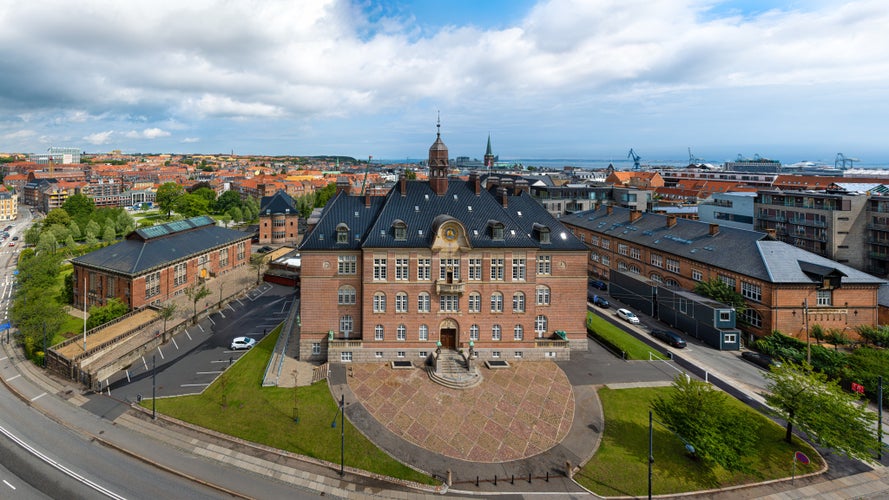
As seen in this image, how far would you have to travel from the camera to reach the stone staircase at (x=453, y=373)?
160 ft

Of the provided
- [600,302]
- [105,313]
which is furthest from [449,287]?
[105,313]

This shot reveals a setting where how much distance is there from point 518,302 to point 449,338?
10.1 metres

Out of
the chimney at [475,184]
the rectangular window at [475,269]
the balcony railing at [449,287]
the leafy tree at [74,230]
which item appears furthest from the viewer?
the leafy tree at [74,230]

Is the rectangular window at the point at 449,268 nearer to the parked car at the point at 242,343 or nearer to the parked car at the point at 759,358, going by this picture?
the parked car at the point at 242,343

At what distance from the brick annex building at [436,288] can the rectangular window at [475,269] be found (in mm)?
128

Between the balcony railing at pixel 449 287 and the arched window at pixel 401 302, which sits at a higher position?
the balcony railing at pixel 449 287

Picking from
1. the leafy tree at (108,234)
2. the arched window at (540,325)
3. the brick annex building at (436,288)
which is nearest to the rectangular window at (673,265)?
the brick annex building at (436,288)

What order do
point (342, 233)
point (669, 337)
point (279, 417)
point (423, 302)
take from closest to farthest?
point (279, 417) → point (423, 302) → point (342, 233) → point (669, 337)

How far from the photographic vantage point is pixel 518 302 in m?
55.3

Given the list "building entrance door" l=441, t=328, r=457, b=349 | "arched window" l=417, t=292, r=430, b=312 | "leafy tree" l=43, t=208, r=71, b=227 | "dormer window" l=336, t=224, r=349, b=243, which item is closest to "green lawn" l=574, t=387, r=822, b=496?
"building entrance door" l=441, t=328, r=457, b=349

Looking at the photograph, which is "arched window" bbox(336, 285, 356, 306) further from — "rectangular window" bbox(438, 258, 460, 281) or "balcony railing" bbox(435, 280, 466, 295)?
"rectangular window" bbox(438, 258, 460, 281)

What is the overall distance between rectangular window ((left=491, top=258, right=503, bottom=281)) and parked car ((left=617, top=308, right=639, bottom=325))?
2955 cm

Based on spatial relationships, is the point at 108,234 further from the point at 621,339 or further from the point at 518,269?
the point at 621,339

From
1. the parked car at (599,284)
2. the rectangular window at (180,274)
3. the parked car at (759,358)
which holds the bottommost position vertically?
the parked car at (759,358)
